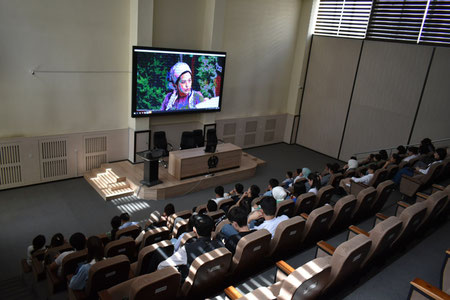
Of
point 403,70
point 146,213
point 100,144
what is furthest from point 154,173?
point 403,70

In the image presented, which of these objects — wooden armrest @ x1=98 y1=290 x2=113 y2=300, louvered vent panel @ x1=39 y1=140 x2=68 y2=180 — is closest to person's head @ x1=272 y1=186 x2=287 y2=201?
wooden armrest @ x1=98 y1=290 x2=113 y2=300

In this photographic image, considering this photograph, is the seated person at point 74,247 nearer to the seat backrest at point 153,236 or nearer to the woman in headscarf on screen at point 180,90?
the seat backrest at point 153,236

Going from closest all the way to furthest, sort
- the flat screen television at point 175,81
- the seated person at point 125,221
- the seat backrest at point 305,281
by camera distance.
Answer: the seat backrest at point 305,281 < the seated person at point 125,221 < the flat screen television at point 175,81

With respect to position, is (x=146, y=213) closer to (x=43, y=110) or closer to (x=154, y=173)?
(x=154, y=173)

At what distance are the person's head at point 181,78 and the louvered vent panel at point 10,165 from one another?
132 inches

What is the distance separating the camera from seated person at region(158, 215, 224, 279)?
304 cm

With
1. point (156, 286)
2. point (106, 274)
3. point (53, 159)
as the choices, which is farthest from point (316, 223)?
point (53, 159)

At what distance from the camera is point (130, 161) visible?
25.5 feet

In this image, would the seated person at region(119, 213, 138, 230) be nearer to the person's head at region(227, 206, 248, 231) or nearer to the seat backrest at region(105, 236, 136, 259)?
the seat backrest at region(105, 236, 136, 259)

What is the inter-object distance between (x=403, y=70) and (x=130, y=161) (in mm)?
6856

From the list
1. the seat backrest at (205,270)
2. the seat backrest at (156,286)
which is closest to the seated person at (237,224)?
the seat backrest at (205,270)

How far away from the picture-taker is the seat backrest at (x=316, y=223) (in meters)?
3.85

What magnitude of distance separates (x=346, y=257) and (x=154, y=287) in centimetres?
153

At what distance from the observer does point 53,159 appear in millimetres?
6746
